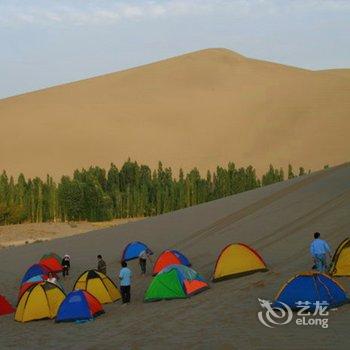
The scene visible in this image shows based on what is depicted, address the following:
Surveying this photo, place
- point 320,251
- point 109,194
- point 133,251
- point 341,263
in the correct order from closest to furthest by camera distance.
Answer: point 320,251, point 341,263, point 133,251, point 109,194

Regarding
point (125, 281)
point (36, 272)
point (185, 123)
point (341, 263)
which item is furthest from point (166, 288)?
point (185, 123)

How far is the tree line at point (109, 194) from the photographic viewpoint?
154 feet

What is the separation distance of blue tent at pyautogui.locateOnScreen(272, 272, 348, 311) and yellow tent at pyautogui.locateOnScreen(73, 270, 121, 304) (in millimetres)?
5445

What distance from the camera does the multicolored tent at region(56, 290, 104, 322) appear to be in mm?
15602

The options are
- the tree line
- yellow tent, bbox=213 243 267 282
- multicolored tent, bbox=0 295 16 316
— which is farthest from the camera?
the tree line

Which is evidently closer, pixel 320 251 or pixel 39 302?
pixel 320 251

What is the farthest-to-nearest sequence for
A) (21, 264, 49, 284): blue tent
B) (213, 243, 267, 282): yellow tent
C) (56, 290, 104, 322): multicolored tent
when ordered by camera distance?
(21, 264, 49, 284): blue tent < (213, 243, 267, 282): yellow tent < (56, 290, 104, 322): multicolored tent

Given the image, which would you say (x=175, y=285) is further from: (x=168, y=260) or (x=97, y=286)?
(x=168, y=260)

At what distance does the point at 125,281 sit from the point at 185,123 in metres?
61.1

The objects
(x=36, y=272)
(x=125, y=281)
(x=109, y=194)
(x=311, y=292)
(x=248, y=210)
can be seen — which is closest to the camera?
(x=311, y=292)

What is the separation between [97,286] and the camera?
58.7ft

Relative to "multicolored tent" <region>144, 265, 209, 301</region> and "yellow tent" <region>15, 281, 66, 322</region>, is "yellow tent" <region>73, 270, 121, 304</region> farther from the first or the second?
"multicolored tent" <region>144, 265, 209, 301</region>

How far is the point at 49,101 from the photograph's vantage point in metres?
87.3

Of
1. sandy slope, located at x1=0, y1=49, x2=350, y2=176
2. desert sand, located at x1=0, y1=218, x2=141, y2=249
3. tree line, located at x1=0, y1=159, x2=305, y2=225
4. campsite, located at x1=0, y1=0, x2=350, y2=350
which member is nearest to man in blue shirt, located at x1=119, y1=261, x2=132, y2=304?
campsite, located at x1=0, y1=0, x2=350, y2=350
